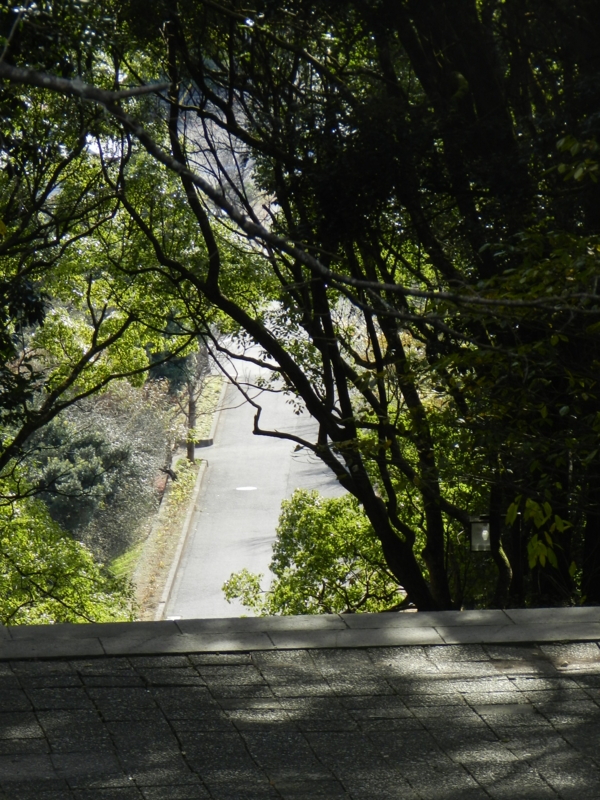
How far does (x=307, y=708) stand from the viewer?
13.3 feet

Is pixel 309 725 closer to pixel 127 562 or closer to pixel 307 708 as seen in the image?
pixel 307 708

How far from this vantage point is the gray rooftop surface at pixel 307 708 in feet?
11.4

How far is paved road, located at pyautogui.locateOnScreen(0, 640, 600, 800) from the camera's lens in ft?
11.3

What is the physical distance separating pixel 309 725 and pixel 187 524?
2183 cm

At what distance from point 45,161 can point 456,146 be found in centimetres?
470

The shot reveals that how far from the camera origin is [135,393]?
26.1 m

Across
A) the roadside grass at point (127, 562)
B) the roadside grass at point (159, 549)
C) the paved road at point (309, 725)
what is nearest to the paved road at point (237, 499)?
the roadside grass at point (159, 549)

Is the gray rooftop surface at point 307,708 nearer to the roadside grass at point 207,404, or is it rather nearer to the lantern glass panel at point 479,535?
the lantern glass panel at point 479,535

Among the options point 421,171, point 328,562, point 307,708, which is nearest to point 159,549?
point 328,562

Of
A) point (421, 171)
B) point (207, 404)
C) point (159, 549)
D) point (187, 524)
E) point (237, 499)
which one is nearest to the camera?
point (421, 171)

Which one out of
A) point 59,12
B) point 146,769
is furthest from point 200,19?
point 146,769

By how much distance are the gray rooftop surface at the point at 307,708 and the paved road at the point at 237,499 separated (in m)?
16.1

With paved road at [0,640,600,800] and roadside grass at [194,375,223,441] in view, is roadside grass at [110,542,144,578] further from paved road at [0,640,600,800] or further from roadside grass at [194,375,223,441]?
paved road at [0,640,600,800]

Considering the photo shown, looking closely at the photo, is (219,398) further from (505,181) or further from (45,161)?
(505,181)
